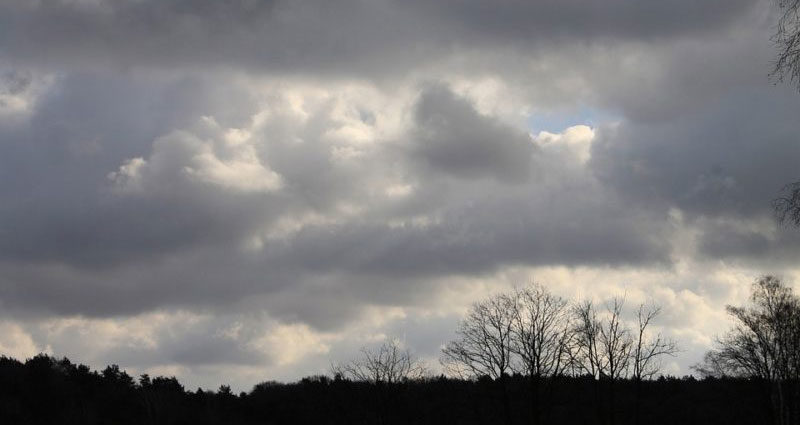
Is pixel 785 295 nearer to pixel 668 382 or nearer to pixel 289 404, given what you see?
pixel 289 404

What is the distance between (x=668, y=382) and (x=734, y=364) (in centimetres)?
8115

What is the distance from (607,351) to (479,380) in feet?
45.9

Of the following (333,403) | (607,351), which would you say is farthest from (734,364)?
(333,403)

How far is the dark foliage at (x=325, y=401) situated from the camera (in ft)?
333

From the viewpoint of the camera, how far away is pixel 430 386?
493ft

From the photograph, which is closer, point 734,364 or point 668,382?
point 734,364

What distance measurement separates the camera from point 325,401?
12612cm

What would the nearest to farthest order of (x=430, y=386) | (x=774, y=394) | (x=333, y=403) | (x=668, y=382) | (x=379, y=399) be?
(x=774, y=394) → (x=379, y=399) → (x=333, y=403) → (x=430, y=386) → (x=668, y=382)

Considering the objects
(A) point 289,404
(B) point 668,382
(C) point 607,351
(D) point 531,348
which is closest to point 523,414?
(C) point 607,351

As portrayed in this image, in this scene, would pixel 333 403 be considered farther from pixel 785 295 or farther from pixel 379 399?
pixel 785 295

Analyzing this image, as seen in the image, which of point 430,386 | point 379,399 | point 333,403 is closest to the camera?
point 379,399

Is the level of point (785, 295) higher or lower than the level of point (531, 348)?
higher

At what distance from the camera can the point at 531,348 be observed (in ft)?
258

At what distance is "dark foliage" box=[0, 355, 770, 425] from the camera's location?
10144 cm
